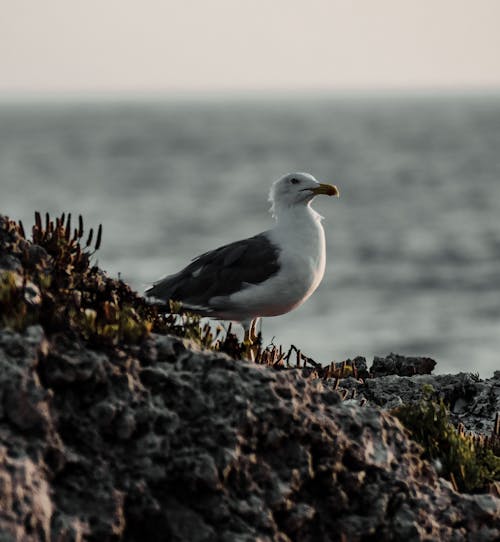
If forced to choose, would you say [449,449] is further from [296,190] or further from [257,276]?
[296,190]

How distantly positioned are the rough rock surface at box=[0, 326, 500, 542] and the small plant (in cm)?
52

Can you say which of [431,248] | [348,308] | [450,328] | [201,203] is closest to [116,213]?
[201,203]

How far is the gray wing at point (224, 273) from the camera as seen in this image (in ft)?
29.9

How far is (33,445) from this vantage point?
4598 mm

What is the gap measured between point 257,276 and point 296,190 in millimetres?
1167

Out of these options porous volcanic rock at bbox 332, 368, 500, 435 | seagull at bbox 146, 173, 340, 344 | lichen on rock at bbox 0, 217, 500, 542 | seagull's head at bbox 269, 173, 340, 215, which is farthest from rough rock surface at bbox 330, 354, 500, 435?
lichen on rock at bbox 0, 217, 500, 542

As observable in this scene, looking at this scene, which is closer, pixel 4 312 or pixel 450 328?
pixel 4 312

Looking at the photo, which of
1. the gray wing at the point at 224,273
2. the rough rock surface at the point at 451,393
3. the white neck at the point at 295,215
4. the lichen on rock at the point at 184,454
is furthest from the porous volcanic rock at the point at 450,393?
the lichen on rock at the point at 184,454

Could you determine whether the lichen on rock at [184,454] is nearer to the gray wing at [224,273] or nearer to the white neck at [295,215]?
the gray wing at [224,273]

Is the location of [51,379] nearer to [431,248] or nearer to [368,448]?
[368,448]

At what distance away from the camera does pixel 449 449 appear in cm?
630

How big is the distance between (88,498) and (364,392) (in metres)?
3.65

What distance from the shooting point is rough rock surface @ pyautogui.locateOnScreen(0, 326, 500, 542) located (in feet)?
15.0

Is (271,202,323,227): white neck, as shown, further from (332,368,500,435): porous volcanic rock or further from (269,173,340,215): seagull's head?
(332,368,500,435): porous volcanic rock
